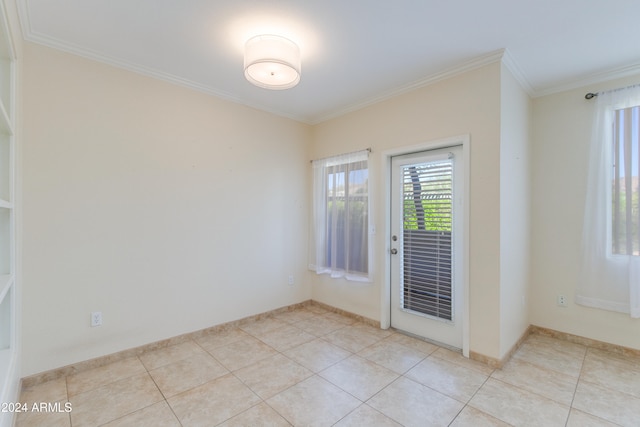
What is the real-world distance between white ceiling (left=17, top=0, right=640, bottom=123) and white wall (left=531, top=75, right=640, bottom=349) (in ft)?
0.94

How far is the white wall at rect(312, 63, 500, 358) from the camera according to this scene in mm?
2500

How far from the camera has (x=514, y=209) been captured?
2.78m

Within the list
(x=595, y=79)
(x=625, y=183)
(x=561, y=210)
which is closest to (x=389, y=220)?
(x=561, y=210)

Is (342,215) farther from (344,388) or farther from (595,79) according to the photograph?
(595,79)

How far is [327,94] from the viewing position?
3.30 m

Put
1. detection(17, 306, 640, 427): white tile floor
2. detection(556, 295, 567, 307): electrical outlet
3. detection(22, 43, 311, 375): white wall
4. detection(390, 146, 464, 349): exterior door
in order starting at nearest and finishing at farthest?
detection(17, 306, 640, 427): white tile floor, detection(22, 43, 311, 375): white wall, detection(390, 146, 464, 349): exterior door, detection(556, 295, 567, 307): electrical outlet

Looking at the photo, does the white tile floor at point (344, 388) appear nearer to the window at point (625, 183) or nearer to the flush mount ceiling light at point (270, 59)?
the window at point (625, 183)

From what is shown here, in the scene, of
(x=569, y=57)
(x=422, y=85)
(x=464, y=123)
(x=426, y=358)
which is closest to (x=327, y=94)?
(x=422, y=85)

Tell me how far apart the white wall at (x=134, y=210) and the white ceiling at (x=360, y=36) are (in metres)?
0.35

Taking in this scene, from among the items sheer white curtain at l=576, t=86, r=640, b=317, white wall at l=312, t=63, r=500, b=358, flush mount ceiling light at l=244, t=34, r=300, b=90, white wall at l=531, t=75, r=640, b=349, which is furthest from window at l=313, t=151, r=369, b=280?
sheer white curtain at l=576, t=86, r=640, b=317

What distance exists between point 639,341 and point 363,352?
2.49 m

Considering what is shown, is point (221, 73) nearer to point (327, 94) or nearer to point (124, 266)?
point (327, 94)

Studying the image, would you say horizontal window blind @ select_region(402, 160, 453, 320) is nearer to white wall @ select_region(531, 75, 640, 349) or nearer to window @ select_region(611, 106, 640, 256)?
white wall @ select_region(531, 75, 640, 349)

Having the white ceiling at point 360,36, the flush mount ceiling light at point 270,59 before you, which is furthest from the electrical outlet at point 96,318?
the flush mount ceiling light at point 270,59
